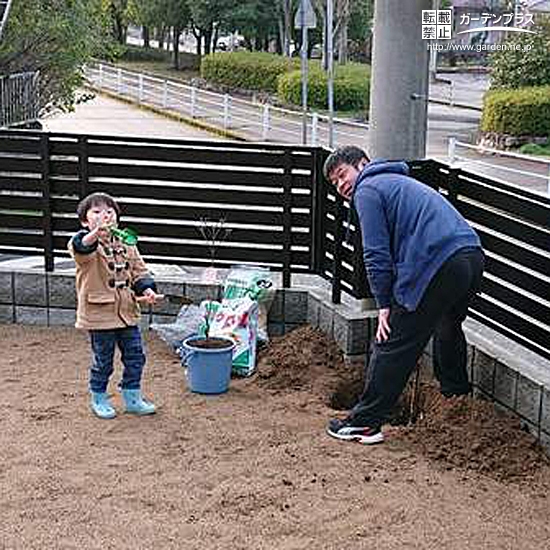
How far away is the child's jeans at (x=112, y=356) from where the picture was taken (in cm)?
500

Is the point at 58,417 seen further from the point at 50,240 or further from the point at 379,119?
the point at 379,119

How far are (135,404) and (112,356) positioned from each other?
292 millimetres

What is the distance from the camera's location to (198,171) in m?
6.31

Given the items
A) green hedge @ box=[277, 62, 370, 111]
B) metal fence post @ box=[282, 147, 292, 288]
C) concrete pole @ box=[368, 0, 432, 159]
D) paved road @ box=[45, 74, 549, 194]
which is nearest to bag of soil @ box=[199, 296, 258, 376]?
metal fence post @ box=[282, 147, 292, 288]

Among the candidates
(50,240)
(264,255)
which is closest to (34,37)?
(50,240)

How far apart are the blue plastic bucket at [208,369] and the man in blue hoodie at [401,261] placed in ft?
3.21

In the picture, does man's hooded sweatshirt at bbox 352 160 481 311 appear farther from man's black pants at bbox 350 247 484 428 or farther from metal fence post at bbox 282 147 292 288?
metal fence post at bbox 282 147 292 288

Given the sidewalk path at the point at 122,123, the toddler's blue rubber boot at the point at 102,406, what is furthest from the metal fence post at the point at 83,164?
the sidewalk path at the point at 122,123

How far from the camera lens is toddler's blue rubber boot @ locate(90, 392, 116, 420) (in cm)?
502

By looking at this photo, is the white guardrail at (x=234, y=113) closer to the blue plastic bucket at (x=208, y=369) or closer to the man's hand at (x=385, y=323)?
the blue plastic bucket at (x=208, y=369)

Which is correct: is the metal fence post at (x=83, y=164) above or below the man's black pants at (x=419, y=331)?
above

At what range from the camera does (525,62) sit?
23.8 m

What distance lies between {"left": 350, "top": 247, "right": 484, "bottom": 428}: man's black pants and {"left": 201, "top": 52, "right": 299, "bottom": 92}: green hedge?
2893 centimetres

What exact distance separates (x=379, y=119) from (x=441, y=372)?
1741 mm
